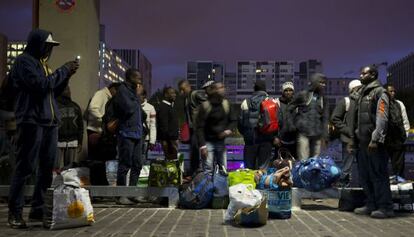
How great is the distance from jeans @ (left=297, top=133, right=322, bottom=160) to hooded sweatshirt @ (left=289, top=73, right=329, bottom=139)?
0.08m

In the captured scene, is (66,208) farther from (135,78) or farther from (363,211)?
(363,211)

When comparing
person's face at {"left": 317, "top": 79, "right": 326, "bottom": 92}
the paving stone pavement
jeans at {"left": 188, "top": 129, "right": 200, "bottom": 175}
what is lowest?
the paving stone pavement

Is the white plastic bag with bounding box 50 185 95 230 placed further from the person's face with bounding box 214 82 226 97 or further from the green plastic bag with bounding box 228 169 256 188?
the person's face with bounding box 214 82 226 97

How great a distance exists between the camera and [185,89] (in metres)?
11.5

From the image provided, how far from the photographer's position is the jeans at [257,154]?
33.6 feet

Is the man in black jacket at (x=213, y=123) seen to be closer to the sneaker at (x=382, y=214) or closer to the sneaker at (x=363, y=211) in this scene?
the sneaker at (x=363, y=211)

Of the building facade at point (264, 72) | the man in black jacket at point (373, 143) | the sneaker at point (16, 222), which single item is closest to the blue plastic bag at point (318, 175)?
the man in black jacket at point (373, 143)

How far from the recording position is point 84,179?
9.42 meters

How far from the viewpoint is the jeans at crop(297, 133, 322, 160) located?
32.8 ft

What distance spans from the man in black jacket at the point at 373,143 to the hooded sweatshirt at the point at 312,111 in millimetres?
1605

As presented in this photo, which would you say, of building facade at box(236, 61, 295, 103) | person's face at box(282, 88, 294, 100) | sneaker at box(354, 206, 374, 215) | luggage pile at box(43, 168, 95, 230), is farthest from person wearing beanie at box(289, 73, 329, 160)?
building facade at box(236, 61, 295, 103)

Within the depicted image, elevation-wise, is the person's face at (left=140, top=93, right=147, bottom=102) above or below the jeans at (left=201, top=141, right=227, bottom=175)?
above

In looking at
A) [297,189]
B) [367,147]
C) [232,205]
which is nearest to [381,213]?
[367,147]

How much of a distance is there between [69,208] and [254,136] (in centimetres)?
439
